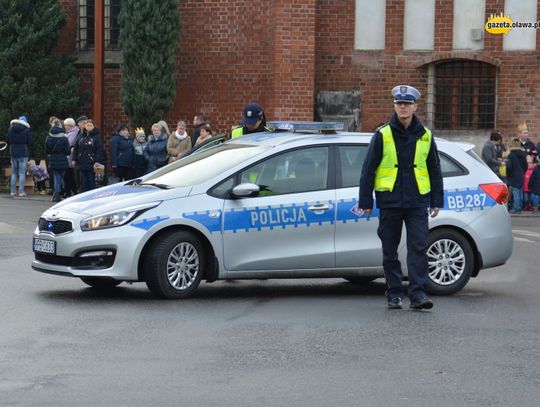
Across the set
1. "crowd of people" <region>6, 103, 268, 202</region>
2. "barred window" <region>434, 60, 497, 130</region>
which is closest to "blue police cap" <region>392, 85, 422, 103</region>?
"crowd of people" <region>6, 103, 268, 202</region>

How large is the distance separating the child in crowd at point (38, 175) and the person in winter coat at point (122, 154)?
128 inches

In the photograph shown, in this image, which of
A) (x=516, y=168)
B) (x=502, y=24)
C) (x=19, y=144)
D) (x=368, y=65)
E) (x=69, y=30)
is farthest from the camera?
(x=69, y=30)

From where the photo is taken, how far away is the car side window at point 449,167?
11.8 metres

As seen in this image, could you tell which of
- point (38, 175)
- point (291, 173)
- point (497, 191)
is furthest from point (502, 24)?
point (291, 173)

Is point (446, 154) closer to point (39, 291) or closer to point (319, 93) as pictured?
point (39, 291)

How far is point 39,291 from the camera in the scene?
11422 millimetres

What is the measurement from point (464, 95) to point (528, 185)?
3832mm

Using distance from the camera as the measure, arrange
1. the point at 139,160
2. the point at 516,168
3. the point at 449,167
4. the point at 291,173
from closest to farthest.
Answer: the point at 291,173, the point at 449,167, the point at 139,160, the point at 516,168

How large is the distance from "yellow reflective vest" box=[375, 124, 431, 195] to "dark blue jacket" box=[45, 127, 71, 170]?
1446 centimetres

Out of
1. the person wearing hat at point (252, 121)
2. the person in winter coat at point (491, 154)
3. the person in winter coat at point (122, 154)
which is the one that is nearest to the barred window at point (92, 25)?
the person in winter coat at point (122, 154)

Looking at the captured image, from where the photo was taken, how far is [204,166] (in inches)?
458

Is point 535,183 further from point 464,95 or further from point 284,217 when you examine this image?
point 284,217

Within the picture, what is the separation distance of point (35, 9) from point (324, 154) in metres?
18.0

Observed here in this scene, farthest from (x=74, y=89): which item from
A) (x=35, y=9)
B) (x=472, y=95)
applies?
(x=472, y=95)
